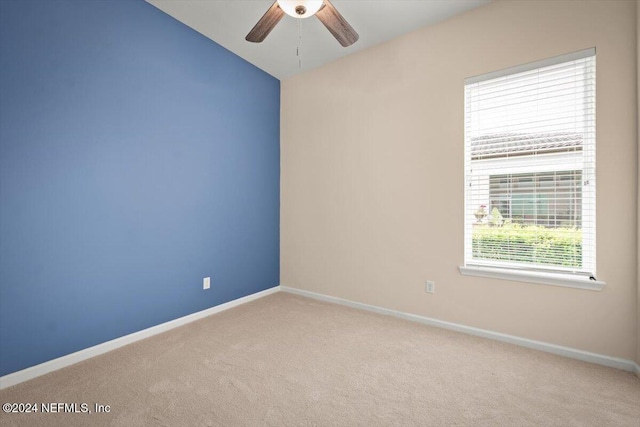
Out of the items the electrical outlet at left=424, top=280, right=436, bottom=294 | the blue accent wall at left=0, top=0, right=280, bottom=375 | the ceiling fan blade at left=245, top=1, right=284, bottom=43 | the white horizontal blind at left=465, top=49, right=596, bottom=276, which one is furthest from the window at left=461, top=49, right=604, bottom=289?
the blue accent wall at left=0, top=0, right=280, bottom=375

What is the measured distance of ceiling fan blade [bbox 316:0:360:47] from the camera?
1.87 metres

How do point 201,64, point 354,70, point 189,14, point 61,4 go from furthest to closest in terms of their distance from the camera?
point 354,70 < point 201,64 < point 189,14 < point 61,4

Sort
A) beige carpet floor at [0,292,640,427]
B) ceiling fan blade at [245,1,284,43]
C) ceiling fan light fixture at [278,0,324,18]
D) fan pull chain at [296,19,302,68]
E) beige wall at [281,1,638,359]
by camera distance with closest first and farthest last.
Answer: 1. beige carpet floor at [0,292,640,427]
2. ceiling fan light fixture at [278,0,324,18]
3. ceiling fan blade at [245,1,284,43]
4. beige wall at [281,1,638,359]
5. fan pull chain at [296,19,302,68]

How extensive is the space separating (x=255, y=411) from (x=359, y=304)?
183 cm

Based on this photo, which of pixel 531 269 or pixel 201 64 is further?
pixel 201 64

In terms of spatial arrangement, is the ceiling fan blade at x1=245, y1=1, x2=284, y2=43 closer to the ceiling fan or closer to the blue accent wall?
the ceiling fan

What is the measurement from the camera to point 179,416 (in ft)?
5.07

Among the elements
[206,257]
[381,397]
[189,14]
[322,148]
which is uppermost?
[189,14]

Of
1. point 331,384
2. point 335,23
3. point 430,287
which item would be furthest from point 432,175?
point 331,384

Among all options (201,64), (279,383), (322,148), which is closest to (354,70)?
(322,148)

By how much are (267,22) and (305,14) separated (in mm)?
279

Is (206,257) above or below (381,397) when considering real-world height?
above

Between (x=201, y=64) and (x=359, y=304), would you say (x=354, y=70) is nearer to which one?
(x=201, y=64)

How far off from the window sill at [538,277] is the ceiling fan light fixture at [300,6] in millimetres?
2326
